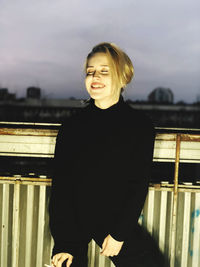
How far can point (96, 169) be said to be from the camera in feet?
5.95

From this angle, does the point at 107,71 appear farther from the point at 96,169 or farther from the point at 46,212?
the point at 46,212

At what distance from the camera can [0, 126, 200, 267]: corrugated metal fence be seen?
7.93 feet

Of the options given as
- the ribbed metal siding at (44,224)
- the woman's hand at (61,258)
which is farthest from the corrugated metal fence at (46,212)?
the woman's hand at (61,258)

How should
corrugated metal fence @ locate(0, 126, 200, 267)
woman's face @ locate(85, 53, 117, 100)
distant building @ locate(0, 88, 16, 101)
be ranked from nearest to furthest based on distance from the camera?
woman's face @ locate(85, 53, 117, 100) → corrugated metal fence @ locate(0, 126, 200, 267) → distant building @ locate(0, 88, 16, 101)

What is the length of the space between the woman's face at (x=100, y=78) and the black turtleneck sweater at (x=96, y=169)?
12cm

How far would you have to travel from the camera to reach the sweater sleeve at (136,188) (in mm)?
1668

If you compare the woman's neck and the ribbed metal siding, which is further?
the ribbed metal siding

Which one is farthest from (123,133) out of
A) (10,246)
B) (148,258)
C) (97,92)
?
(10,246)

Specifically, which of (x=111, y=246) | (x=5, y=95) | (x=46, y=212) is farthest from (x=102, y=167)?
(x=5, y=95)

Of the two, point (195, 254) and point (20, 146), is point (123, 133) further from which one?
point (195, 254)

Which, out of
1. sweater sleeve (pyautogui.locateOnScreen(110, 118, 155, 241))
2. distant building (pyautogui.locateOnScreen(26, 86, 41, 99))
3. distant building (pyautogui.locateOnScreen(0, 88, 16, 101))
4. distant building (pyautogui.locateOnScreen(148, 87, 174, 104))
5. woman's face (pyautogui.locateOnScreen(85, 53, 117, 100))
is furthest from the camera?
distant building (pyautogui.locateOnScreen(148, 87, 174, 104))

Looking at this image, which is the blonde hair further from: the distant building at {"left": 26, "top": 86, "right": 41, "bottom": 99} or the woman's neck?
→ the distant building at {"left": 26, "top": 86, "right": 41, "bottom": 99}

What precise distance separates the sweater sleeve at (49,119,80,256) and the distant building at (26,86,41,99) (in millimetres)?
32405

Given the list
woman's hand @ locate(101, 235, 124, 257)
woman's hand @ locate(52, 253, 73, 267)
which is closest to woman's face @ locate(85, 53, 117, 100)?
woman's hand @ locate(101, 235, 124, 257)
